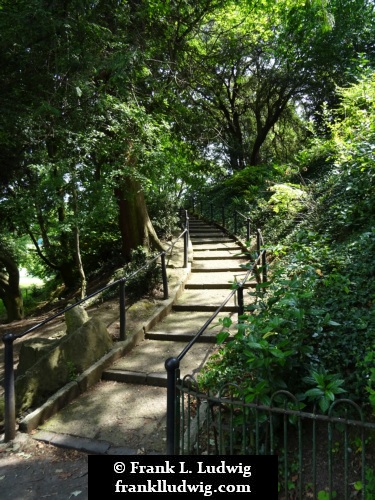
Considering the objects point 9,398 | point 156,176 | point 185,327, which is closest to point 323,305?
point 185,327

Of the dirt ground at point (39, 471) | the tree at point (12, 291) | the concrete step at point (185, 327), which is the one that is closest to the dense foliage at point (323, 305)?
the concrete step at point (185, 327)

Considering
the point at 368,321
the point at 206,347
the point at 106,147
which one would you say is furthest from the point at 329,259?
the point at 106,147

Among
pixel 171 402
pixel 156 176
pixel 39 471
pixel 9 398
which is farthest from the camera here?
pixel 156 176

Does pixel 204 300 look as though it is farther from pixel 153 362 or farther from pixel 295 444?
pixel 295 444

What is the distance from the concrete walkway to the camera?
3.34 metres

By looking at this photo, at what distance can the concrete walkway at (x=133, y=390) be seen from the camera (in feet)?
11.0

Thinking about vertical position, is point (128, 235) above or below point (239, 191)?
below

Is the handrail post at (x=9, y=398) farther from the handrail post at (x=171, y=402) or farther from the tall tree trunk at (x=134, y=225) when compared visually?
the tall tree trunk at (x=134, y=225)

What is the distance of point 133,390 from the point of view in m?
4.20

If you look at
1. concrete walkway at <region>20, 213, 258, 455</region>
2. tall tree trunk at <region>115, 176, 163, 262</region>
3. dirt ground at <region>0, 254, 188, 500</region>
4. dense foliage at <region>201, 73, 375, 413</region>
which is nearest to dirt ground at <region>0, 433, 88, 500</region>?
dirt ground at <region>0, 254, 188, 500</region>

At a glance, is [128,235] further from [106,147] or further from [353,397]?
[353,397]

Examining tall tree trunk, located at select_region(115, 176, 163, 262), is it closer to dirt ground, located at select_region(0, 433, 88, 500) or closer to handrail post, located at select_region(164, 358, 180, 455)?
dirt ground, located at select_region(0, 433, 88, 500)

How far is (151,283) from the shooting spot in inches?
275

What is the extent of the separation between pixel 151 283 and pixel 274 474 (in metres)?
4.89
